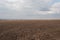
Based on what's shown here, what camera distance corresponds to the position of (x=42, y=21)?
2.64 ft

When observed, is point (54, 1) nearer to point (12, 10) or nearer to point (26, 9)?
point (26, 9)

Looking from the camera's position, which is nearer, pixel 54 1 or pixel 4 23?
pixel 4 23

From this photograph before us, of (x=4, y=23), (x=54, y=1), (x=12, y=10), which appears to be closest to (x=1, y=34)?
(x=4, y=23)

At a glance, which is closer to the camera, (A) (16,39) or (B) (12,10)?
(A) (16,39)

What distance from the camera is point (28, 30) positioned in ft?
2.56

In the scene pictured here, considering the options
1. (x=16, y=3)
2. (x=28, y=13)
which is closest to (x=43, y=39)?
(x=28, y=13)

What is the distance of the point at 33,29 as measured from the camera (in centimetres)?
78

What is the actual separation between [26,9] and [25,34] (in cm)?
20

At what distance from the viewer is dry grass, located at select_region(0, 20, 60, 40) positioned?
77 cm

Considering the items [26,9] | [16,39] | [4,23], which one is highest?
[26,9]

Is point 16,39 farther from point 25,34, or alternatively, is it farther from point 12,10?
point 12,10

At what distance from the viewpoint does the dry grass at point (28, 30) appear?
0.77 metres

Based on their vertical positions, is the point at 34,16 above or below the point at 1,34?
above

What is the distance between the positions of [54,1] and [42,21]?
23 cm
